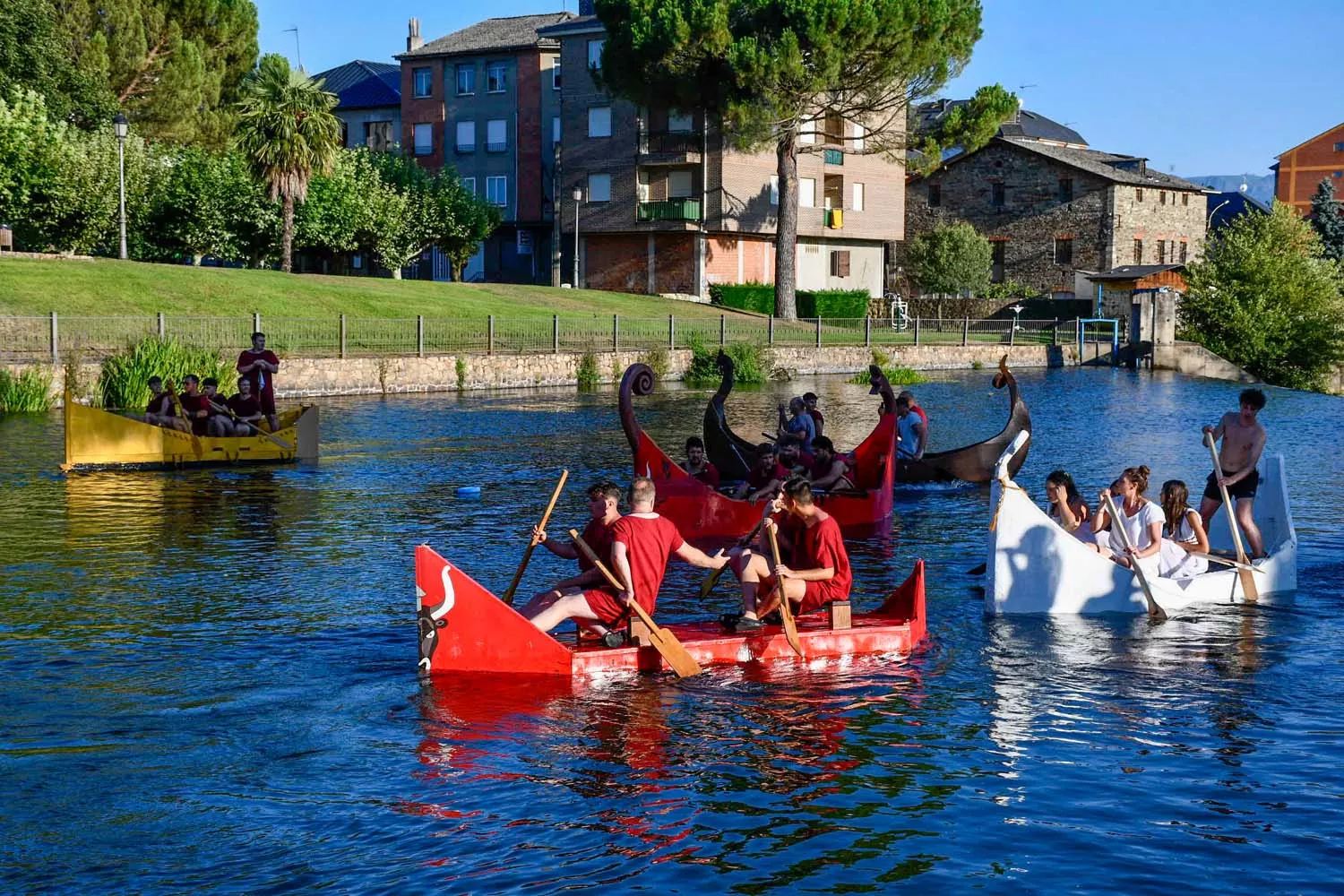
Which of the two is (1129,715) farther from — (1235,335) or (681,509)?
(1235,335)

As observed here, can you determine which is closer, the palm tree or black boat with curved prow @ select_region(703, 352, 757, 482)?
black boat with curved prow @ select_region(703, 352, 757, 482)

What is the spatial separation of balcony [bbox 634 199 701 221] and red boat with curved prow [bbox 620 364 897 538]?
156 feet

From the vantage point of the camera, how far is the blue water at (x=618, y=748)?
8.83 metres

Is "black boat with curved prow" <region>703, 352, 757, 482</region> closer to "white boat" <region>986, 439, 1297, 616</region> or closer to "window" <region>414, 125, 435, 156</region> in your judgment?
"white boat" <region>986, 439, 1297, 616</region>

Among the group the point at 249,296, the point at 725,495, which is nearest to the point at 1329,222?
the point at 249,296

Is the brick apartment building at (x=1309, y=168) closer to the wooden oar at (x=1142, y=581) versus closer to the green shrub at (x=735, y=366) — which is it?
the green shrub at (x=735, y=366)

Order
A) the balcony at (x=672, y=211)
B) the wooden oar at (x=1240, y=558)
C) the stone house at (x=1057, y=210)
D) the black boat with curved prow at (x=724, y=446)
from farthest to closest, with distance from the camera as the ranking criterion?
the stone house at (x=1057, y=210) → the balcony at (x=672, y=211) → the black boat with curved prow at (x=724, y=446) → the wooden oar at (x=1240, y=558)

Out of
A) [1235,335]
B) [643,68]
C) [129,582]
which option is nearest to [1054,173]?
[1235,335]

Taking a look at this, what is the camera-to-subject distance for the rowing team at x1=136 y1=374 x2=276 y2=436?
25234 millimetres

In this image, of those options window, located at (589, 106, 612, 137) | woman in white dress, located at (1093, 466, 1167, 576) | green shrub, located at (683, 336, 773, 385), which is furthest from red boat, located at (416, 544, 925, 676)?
window, located at (589, 106, 612, 137)

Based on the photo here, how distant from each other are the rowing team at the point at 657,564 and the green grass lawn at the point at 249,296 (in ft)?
96.2

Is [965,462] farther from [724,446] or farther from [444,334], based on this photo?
[444,334]

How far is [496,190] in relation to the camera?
76.1 metres

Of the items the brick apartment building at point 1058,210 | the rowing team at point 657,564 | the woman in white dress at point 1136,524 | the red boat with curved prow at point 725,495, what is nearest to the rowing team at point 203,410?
the red boat with curved prow at point 725,495
